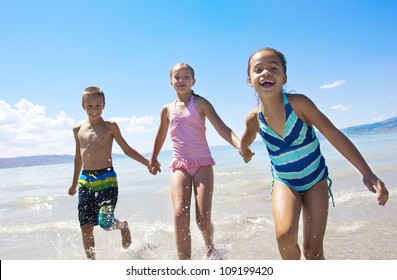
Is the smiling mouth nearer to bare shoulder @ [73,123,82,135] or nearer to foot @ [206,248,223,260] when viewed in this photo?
foot @ [206,248,223,260]

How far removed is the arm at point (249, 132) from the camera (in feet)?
11.4

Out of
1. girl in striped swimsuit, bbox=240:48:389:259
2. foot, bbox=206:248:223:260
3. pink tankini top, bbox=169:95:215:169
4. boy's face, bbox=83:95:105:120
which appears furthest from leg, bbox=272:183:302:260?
boy's face, bbox=83:95:105:120

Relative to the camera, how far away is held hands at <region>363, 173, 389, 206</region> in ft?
8.22

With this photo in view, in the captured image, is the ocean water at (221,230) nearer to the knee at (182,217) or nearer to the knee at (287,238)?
the knee at (182,217)

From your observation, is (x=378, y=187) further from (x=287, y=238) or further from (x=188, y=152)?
(x=188, y=152)

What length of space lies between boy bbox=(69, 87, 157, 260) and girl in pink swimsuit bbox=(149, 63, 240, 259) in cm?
61

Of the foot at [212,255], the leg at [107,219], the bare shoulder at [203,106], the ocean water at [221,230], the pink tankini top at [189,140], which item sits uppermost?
the bare shoulder at [203,106]

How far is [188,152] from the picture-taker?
4.28 m

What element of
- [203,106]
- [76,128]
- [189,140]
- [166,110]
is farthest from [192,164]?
[76,128]

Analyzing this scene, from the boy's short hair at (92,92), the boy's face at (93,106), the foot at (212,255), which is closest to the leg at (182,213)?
the foot at (212,255)

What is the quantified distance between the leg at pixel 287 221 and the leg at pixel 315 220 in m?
0.10

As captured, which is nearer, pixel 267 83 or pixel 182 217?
pixel 267 83

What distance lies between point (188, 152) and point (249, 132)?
0.97m

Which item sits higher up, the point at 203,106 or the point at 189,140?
the point at 203,106
